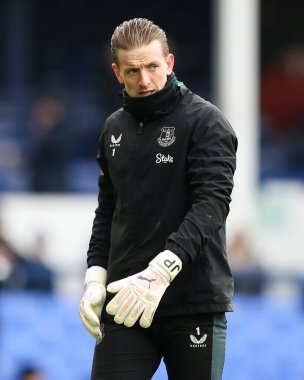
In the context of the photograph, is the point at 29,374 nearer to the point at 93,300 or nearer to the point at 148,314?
the point at 93,300

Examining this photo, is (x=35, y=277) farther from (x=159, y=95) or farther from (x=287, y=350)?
(x=159, y=95)

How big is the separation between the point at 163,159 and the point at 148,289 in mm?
544

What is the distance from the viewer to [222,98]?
1452 centimetres

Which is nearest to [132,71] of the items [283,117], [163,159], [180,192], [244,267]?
[163,159]

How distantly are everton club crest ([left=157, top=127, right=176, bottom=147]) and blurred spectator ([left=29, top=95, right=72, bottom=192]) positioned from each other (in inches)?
366

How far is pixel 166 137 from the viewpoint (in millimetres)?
4746

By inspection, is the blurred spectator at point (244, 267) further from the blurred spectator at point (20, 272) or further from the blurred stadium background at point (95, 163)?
the blurred spectator at point (20, 272)

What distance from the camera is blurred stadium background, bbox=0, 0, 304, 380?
9.45 meters

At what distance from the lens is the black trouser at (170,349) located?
4711mm

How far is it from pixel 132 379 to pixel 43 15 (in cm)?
1752

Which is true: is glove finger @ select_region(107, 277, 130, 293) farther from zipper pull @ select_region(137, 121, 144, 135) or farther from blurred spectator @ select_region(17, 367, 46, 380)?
blurred spectator @ select_region(17, 367, 46, 380)

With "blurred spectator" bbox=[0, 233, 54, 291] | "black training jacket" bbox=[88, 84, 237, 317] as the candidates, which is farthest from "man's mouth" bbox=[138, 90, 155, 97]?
"blurred spectator" bbox=[0, 233, 54, 291]

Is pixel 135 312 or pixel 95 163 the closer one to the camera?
pixel 135 312

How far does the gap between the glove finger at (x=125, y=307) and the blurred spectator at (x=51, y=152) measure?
31.3 ft
